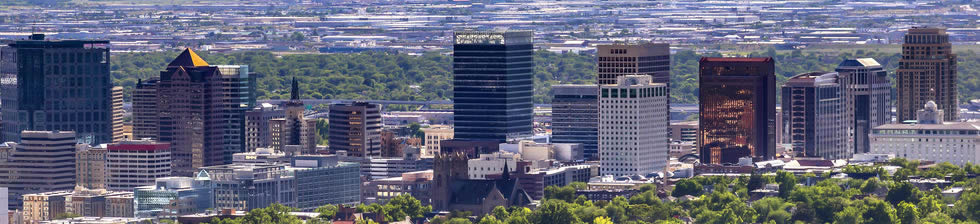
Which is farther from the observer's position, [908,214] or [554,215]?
[908,214]

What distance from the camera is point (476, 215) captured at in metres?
198

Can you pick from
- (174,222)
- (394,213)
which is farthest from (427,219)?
(174,222)

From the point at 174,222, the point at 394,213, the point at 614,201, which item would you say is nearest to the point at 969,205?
the point at 614,201

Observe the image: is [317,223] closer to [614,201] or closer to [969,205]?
[614,201]

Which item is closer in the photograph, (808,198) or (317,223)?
(317,223)

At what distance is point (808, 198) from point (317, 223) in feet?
105

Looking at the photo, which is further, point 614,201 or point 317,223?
point 614,201

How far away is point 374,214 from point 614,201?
15411 mm

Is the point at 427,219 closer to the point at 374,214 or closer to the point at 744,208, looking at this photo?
the point at 374,214

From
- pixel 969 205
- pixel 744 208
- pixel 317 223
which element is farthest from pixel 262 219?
pixel 969 205

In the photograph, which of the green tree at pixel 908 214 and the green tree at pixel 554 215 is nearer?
the green tree at pixel 554 215

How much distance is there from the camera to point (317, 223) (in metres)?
185

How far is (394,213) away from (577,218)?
14.5m

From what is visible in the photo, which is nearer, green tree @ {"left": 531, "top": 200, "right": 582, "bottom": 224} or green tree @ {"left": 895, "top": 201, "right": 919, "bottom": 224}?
green tree @ {"left": 531, "top": 200, "right": 582, "bottom": 224}
